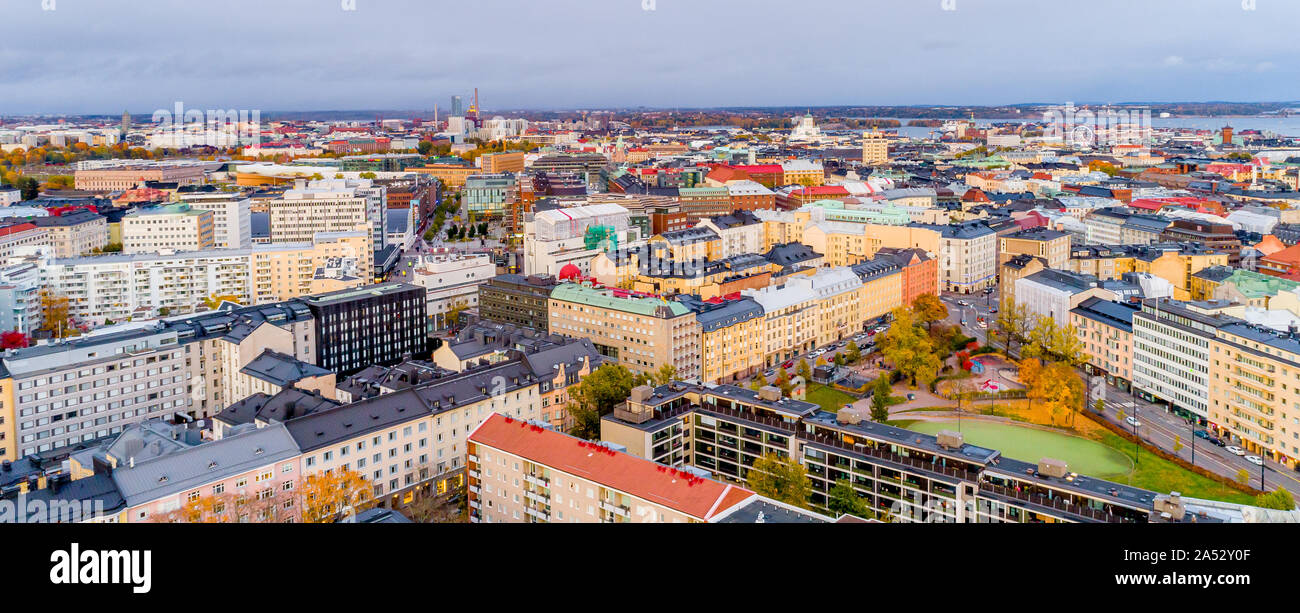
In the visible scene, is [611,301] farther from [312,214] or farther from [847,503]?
[312,214]

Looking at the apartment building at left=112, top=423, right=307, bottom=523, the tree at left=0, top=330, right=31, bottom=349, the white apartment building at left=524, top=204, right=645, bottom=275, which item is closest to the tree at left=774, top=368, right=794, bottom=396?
the white apartment building at left=524, top=204, right=645, bottom=275

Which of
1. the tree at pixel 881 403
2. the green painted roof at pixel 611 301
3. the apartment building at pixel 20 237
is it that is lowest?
the tree at pixel 881 403

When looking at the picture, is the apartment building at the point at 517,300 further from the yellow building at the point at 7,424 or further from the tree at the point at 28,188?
the tree at the point at 28,188

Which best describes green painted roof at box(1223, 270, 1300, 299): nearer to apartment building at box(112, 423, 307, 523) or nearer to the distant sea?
apartment building at box(112, 423, 307, 523)

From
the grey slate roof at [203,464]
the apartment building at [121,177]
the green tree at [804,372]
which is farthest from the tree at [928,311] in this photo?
the apartment building at [121,177]
